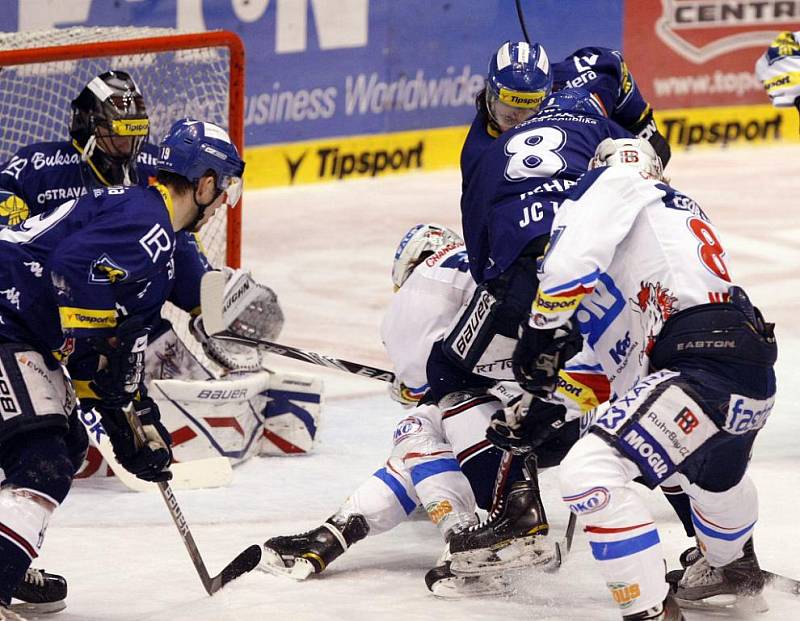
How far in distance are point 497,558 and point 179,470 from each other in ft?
4.24

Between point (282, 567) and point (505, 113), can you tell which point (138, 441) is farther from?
point (505, 113)

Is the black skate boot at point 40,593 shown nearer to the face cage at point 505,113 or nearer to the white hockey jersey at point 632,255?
the white hockey jersey at point 632,255

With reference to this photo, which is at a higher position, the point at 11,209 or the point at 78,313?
the point at 78,313

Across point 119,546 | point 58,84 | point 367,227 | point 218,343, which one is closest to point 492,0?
point 367,227

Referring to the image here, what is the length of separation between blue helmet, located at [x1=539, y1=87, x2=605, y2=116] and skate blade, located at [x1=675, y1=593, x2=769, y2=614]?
4.00ft

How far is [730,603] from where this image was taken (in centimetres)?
360

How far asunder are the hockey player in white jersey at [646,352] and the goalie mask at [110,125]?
5.73ft

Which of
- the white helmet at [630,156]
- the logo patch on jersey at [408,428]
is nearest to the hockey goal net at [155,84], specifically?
the logo patch on jersey at [408,428]

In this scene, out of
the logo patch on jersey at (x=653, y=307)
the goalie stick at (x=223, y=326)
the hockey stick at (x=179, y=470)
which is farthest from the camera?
the hockey stick at (x=179, y=470)

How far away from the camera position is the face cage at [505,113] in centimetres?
427

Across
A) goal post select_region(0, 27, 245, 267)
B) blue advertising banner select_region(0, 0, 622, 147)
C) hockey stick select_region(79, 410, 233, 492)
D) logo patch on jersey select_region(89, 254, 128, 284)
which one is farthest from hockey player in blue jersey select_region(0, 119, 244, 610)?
blue advertising banner select_region(0, 0, 622, 147)

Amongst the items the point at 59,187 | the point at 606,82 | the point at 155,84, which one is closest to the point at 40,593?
the point at 59,187

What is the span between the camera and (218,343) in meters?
4.72

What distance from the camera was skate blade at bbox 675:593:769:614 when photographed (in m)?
3.58
